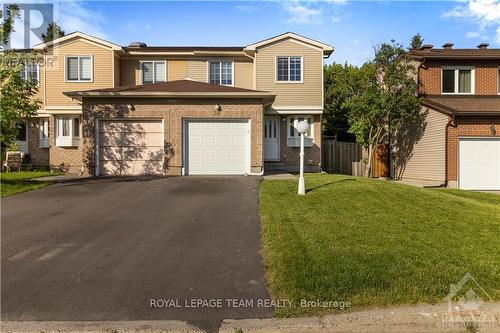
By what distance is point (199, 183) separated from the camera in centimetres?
1409

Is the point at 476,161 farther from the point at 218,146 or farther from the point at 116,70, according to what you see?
the point at 116,70

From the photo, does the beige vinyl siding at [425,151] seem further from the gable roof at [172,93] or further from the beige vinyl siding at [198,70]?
the beige vinyl siding at [198,70]

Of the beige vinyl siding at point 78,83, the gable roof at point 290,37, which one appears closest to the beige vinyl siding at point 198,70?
the gable roof at point 290,37

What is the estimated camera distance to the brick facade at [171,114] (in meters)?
16.8

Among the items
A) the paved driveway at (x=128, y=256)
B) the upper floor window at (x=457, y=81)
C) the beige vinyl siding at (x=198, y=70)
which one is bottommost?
the paved driveway at (x=128, y=256)

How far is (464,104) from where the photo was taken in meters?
19.5

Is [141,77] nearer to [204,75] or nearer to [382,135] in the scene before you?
[204,75]

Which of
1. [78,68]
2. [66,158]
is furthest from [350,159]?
[78,68]

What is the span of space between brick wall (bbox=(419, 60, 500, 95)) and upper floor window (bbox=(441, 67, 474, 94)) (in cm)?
23

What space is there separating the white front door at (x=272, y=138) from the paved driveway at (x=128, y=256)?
1024cm

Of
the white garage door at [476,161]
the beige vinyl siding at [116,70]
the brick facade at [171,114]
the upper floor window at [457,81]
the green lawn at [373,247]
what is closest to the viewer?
the green lawn at [373,247]

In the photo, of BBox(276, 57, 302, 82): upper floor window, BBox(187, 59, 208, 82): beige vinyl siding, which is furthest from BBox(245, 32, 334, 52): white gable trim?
BBox(187, 59, 208, 82): beige vinyl siding

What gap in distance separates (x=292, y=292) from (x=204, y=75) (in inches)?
757

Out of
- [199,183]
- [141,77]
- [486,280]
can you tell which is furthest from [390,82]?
[486,280]
